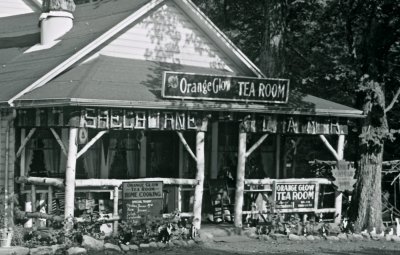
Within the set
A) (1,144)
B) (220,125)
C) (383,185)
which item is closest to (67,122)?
(1,144)

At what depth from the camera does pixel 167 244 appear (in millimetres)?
13133

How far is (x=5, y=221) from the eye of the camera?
13008 millimetres

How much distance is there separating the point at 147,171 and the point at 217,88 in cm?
360

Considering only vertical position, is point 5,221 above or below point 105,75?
below

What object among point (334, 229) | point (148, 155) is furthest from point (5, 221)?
point (334, 229)

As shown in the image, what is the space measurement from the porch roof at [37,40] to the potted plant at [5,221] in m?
2.20

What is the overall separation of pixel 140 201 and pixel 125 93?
2.36 metres

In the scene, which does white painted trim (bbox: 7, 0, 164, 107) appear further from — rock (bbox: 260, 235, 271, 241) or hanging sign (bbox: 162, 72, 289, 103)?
rock (bbox: 260, 235, 271, 241)

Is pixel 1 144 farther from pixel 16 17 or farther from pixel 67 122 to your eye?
pixel 16 17

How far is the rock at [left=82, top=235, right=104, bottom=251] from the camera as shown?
12.2 metres

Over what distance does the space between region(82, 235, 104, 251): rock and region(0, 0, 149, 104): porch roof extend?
11.9ft

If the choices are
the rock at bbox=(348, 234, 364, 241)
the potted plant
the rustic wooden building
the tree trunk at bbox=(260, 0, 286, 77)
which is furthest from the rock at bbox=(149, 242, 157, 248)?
the tree trunk at bbox=(260, 0, 286, 77)

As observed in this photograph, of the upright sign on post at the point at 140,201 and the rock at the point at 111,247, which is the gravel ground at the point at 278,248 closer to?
the rock at the point at 111,247

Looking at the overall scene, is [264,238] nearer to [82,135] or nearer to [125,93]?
[125,93]
